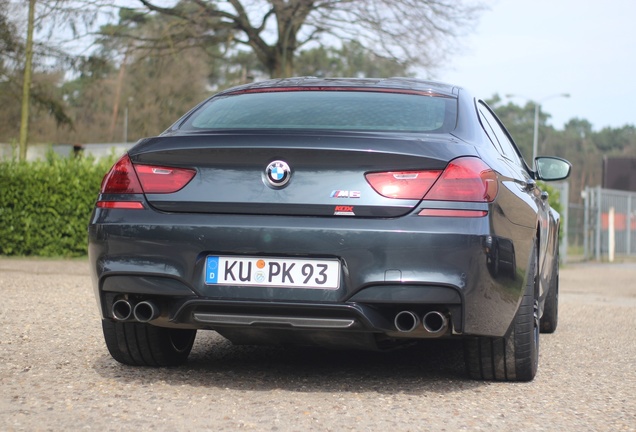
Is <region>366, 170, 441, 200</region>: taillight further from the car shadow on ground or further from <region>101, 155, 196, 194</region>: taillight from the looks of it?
the car shadow on ground

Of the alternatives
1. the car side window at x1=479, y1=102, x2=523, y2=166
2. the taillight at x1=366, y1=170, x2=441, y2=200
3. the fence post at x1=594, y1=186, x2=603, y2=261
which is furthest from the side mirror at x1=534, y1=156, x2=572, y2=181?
the fence post at x1=594, y1=186, x2=603, y2=261

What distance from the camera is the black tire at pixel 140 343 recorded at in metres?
4.97

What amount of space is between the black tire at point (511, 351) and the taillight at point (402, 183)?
918 mm

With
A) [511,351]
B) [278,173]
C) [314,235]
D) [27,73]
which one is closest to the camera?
[314,235]

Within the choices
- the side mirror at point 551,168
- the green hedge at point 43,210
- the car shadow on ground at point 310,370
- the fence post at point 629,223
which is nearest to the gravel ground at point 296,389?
the car shadow on ground at point 310,370

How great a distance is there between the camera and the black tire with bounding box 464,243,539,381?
188 inches

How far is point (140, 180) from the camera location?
445 cm

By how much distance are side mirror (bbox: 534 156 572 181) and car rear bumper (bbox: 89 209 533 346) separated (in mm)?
2395

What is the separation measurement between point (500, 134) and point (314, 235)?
2210 millimetres

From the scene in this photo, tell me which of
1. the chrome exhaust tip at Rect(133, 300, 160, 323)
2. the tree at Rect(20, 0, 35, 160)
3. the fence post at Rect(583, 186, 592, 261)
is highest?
the tree at Rect(20, 0, 35, 160)

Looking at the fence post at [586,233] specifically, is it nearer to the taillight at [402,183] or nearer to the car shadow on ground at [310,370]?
the car shadow on ground at [310,370]

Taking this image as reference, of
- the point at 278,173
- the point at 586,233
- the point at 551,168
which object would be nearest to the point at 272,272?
the point at 278,173

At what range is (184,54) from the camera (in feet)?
89.7

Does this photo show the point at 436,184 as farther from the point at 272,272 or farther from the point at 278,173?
the point at 272,272
